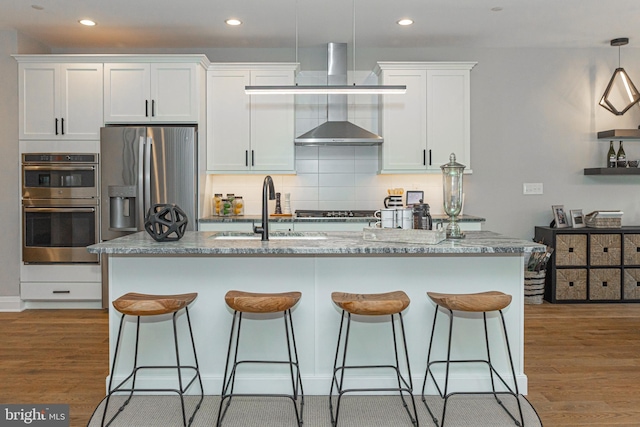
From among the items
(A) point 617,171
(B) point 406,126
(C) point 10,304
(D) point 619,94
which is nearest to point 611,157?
(A) point 617,171

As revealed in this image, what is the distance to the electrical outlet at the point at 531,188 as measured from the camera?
548 centimetres

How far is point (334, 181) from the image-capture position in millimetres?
5449

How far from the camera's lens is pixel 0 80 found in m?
4.85

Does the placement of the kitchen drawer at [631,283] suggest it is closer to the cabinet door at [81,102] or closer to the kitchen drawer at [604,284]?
the kitchen drawer at [604,284]

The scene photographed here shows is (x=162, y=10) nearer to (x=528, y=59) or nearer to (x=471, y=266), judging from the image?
(x=471, y=266)

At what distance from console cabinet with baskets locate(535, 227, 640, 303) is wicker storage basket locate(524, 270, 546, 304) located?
136 millimetres

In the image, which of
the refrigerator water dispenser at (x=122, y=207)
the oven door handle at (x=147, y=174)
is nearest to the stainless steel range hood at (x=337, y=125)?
the oven door handle at (x=147, y=174)

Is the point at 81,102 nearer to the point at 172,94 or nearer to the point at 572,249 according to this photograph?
the point at 172,94

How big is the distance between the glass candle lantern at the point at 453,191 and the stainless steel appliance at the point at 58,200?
3378mm

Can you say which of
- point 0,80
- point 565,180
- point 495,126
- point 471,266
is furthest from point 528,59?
point 0,80

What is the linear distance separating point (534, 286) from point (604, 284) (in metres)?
0.73

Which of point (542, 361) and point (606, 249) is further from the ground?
point (606, 249)

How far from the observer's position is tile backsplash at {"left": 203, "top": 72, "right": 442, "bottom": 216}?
5.41 metres

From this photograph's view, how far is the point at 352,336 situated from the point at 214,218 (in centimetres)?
236
